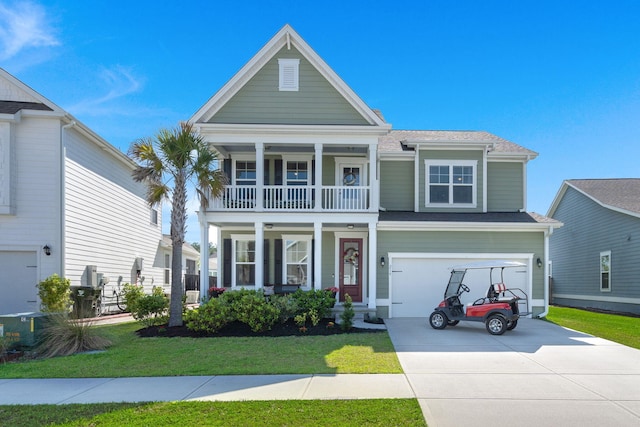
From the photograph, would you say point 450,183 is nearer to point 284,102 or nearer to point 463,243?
point 463,243

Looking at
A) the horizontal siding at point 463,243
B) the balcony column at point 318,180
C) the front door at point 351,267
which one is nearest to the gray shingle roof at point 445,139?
the balcony column at point 318,180

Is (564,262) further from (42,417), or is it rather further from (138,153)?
(42,417)

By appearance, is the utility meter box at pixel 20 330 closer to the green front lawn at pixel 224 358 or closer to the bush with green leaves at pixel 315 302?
the green front lawn at pixel 224 358

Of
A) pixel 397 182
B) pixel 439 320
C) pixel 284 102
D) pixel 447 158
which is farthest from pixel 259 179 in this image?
pixel 447 158

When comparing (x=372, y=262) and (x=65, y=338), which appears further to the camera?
(x=372, y=262)

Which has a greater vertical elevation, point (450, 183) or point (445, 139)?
point (445, 139)

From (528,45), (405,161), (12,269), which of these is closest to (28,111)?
(12,269)

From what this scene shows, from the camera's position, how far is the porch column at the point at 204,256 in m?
14.0

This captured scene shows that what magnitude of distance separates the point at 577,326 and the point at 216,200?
12.0 meters

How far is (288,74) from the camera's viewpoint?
14859 millimetres

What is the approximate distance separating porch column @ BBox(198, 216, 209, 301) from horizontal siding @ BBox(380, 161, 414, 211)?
6.74 meters

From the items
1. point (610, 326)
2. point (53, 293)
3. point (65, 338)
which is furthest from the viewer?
point (610, 326)

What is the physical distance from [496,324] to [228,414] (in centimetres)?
825

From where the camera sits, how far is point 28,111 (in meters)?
13.2
